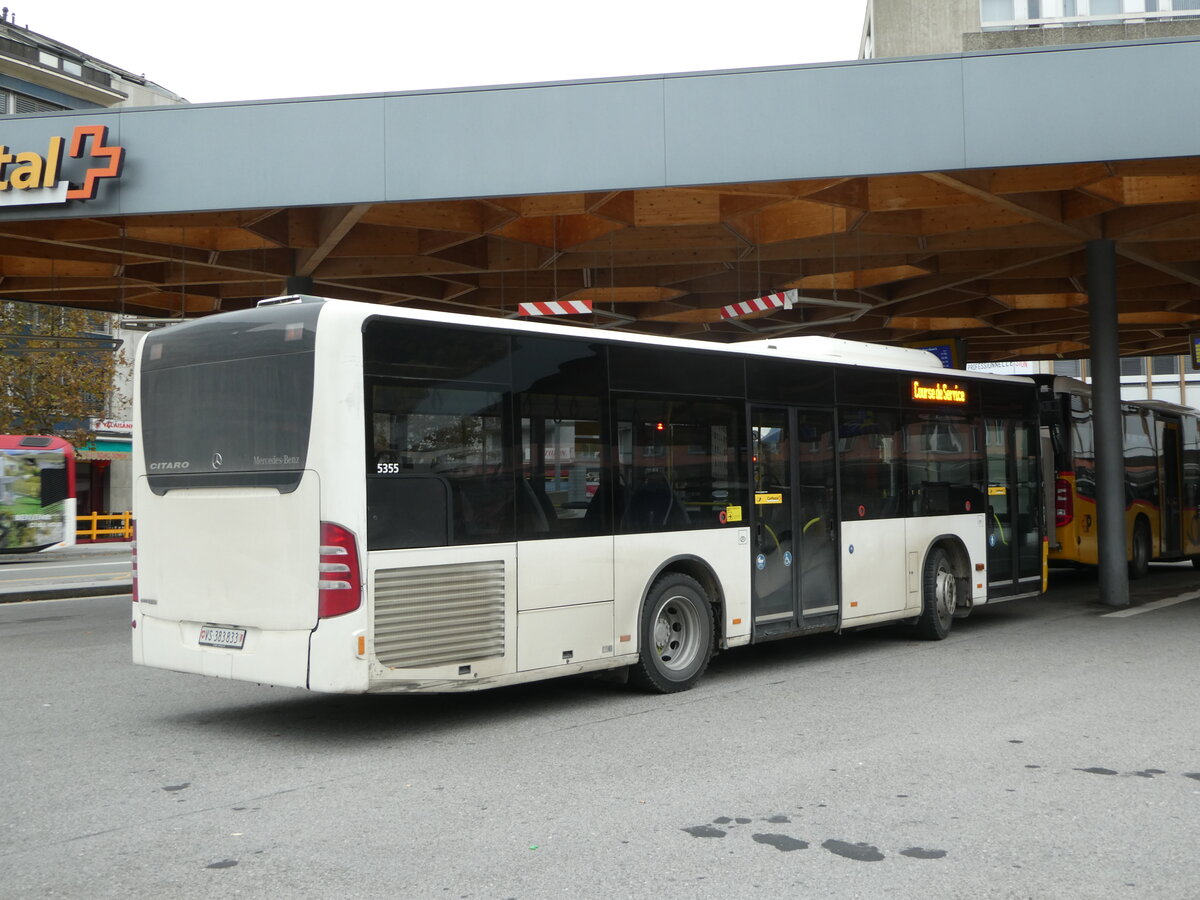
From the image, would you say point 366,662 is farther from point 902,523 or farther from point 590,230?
point 590,230

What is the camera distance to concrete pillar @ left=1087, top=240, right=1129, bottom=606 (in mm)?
16031

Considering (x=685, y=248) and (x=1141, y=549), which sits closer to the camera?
(x=685, y=248)

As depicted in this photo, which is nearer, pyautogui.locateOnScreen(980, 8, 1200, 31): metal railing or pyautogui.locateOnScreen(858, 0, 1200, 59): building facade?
pyautogui.locateOnScreen(858, 0, 1200, 59): building facade

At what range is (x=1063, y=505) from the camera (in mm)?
18359

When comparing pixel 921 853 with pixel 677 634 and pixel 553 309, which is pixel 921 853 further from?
pixel 553 309

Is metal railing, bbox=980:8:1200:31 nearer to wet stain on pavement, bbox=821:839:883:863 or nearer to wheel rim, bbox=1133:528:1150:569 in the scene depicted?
wheel rim, bbox=1133:528:1150:569

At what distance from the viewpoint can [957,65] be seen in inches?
500

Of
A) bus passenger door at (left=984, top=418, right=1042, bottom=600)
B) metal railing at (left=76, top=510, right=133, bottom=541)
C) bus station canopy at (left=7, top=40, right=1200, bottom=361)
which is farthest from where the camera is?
metal railing at (left=76, top=510, right=133, bottom=541)

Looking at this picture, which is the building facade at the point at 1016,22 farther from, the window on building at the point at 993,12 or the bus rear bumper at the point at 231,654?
the bus rear bumper at the point at 231,654

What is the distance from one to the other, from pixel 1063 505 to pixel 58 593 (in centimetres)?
1668

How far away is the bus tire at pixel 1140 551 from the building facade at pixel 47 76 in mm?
33713

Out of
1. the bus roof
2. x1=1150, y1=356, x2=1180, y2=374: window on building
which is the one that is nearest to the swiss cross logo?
the bus roof

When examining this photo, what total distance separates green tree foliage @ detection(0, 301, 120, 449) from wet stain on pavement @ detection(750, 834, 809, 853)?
34.7 metres

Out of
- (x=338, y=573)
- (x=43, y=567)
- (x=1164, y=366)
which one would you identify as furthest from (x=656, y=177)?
(x=1164, y=366)
